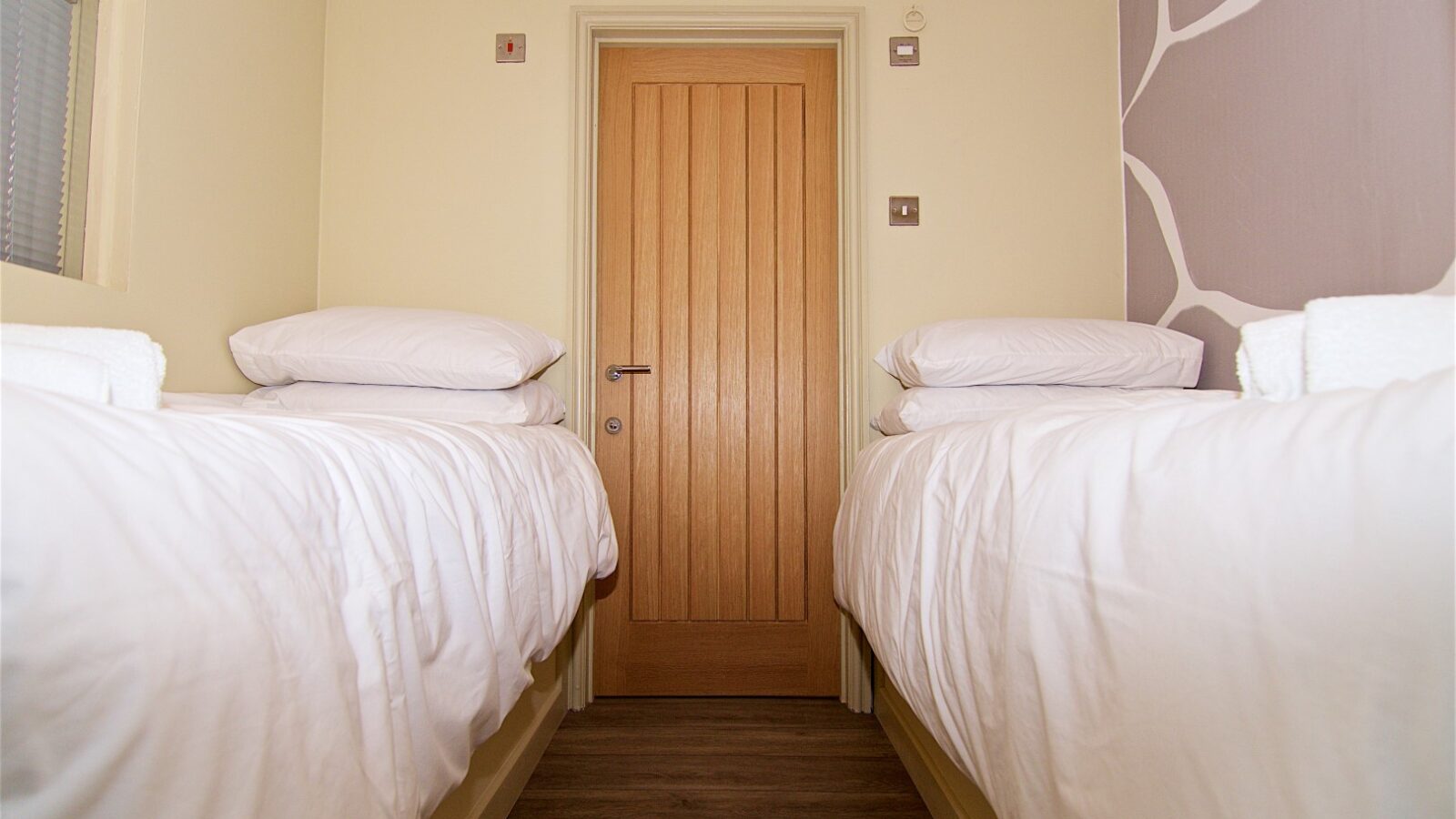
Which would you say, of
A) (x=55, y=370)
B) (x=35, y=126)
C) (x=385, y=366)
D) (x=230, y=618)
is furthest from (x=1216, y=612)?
(x=35, y=126)

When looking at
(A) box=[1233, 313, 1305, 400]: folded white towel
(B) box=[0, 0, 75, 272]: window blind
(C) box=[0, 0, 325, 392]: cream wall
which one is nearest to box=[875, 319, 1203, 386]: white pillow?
(A) box=[1233, 313, 1305, 400]: folded white towel

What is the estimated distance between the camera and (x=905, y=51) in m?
2.40

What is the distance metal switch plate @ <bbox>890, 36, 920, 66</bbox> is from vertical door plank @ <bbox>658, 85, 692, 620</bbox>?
0.66 m

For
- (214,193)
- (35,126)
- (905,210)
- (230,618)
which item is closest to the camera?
(230,618)

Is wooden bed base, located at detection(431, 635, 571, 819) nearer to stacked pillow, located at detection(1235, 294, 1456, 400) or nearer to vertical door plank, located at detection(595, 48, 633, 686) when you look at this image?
vertical door plank, located at detection(595, 48, 633, 686)

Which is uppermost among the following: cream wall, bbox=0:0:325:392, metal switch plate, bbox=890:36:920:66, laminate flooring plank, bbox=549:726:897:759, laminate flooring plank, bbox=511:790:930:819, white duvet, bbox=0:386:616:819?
metal switch plate, bbox=890:36:920:66

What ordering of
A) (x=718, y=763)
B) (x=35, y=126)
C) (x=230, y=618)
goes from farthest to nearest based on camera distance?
(x=718, y=763), (x=35, y=126), (x=230, y=618)

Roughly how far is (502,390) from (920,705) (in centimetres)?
117

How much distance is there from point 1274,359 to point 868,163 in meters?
1.86

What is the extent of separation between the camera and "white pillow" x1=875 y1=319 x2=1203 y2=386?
187 cm

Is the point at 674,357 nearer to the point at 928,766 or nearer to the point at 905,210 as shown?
the point at 905,210

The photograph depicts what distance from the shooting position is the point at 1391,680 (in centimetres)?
42

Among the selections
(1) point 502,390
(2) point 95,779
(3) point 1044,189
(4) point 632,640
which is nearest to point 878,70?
(3) point 1044,189

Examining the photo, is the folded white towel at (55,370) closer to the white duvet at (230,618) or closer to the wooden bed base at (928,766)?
the white duvet at (230,618)
